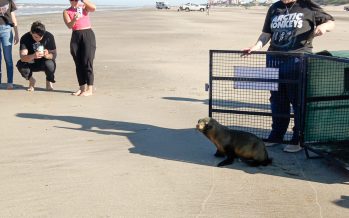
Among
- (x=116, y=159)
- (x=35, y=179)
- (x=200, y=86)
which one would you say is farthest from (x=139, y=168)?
(x=200, y=86)

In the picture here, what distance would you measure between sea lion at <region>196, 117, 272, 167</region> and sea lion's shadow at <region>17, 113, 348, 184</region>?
3.2 inches

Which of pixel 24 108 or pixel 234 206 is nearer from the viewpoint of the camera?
pixel 234 206

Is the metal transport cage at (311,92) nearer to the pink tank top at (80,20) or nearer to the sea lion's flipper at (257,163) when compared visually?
the sea lion's flipper at (257,163)

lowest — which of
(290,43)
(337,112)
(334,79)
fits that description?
(337,112)

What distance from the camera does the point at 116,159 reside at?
5004 mm

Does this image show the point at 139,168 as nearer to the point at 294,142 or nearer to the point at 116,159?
the point at 116,159

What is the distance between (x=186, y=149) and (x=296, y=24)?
1.81 m

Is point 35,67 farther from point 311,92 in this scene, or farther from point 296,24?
point 311,92

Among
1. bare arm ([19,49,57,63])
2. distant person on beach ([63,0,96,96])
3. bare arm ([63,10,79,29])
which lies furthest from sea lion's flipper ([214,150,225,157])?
bare arm ([19,49,57,63])

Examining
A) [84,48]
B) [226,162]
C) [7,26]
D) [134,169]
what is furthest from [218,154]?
[7,26]

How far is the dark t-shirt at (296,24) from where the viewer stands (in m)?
4.95

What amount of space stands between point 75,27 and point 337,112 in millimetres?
4829

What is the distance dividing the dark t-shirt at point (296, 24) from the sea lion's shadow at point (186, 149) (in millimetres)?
1195

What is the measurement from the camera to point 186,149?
5398 millimetres
